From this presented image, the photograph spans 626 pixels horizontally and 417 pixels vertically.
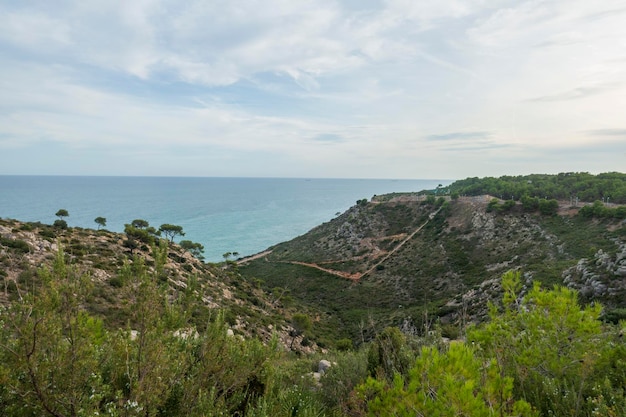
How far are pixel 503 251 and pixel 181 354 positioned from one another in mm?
48074

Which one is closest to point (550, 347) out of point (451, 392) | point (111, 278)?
point (451, 392)

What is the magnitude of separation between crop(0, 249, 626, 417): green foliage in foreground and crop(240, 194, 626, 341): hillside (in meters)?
13.8

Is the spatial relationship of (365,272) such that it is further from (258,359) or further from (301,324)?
(258,359)

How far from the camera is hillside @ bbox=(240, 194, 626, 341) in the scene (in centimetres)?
2712

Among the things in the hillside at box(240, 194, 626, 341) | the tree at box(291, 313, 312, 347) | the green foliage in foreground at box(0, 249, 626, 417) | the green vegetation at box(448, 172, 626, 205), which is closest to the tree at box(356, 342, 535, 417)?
the green foliage in foreground at box(0, 249, 626, 417)

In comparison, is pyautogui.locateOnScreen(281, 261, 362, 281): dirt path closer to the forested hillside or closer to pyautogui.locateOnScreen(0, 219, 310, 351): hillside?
pyautogui.locateOnScreen(0, 219, 310, 351): hillside

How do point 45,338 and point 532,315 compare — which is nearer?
point 45,338

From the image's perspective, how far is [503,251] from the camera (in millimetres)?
42594

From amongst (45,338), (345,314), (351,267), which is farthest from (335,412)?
(351,267)

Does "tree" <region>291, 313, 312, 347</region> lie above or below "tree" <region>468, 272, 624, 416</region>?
below

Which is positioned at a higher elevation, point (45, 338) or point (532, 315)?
point (45, 338)

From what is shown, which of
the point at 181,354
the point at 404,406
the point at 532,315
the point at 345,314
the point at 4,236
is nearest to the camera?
the point at 404,406

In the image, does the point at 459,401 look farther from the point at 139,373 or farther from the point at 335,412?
the point at 139,373

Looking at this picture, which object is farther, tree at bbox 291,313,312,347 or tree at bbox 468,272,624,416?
tree at bbox 291,313,312,347
